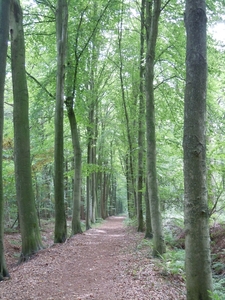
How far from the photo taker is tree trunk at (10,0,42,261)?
7902 mm

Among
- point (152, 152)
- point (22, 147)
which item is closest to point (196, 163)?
point (152, 152)

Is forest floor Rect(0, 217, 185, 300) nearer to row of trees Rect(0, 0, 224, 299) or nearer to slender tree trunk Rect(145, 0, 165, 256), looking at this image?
slender tree trunk Rect(145, 0, 165, 256)

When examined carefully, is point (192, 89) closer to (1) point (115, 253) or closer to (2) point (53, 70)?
(1) point (115, 253)

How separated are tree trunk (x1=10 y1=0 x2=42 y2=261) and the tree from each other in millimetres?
5890

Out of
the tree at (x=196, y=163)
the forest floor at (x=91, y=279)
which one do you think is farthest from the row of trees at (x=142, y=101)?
the forest floor at (x=91, y=279)

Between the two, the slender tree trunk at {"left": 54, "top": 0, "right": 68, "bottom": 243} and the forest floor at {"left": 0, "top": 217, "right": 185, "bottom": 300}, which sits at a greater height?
→ the slender tree trunk at {"left": 54, "top": 0, "right": 68, "bottom": 243}

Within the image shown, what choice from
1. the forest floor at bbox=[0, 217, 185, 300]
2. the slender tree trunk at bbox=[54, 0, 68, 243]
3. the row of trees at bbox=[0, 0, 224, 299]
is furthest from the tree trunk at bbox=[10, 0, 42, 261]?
the slender tree trunk at bbox=[54, 0, 68, 243]

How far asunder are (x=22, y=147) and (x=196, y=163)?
243 inches

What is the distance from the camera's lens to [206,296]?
10.1ft

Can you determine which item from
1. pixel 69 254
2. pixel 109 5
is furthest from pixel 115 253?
pixel 109 5

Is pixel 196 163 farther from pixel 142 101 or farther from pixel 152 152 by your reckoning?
pixel 142 101

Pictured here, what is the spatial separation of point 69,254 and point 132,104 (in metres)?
8.70

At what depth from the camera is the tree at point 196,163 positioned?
307 cm

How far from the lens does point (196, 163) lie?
3113 mm
